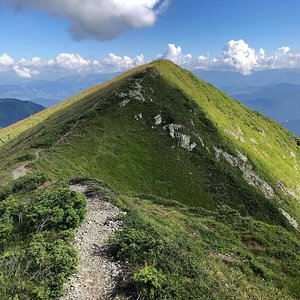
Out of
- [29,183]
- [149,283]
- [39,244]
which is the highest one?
[39,244]

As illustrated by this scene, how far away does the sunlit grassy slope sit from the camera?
62.8m

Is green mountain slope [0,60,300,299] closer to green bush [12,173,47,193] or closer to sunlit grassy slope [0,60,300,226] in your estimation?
sunlit grassy slope [0,60,300,226]

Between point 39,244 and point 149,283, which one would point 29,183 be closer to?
point 39,244

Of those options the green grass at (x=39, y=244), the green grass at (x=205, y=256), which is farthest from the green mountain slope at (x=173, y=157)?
the green grass at (x=39, y=244)

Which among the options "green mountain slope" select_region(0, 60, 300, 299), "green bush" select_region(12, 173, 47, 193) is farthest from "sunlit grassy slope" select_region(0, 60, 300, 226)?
"green bush" select_region(12, 173, 47, 193)

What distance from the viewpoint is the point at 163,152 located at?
71500mm

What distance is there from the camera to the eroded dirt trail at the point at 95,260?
1736 cm

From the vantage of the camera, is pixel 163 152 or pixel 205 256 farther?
pixel 163 152

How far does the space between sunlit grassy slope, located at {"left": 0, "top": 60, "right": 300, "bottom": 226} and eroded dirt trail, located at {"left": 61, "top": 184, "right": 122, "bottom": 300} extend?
2469 centimetres

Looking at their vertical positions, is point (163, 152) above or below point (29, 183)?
below

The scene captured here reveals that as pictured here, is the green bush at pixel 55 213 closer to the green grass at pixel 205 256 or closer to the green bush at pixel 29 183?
the green grass at pixel 205 256

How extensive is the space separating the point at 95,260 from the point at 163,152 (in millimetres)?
51960

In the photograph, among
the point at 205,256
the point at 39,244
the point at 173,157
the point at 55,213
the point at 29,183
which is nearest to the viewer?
the point at 39,244

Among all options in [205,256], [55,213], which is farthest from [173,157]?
[55,213]
